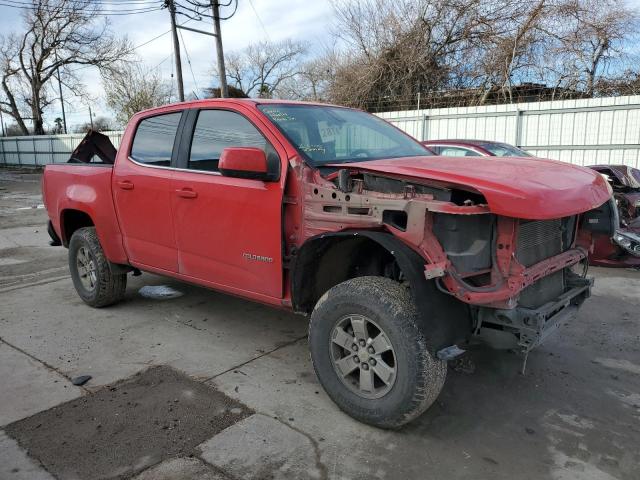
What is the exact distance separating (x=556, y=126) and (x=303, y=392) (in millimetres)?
11609

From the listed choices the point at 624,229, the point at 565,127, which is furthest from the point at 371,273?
the point at 565,127

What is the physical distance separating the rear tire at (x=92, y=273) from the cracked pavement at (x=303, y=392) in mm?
154

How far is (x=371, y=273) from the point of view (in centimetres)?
341

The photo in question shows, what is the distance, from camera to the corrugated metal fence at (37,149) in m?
30.5

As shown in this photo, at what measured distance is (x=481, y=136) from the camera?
45.6 ft

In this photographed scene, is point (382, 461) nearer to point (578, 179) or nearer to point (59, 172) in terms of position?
point (578, 179)

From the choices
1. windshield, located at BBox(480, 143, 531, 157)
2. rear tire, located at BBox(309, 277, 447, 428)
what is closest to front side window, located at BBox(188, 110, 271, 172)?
rear tire, located at BBox(309, 277, 447, 428)

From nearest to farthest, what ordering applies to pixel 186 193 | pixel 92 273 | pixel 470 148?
1. pixel 186 193
2. pixel 92 273
3. pixel 470 148

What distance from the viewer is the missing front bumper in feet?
9.09

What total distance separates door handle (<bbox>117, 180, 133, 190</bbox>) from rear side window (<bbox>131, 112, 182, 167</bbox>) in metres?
0.21

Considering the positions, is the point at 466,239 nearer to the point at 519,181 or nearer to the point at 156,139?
the point at 519,181

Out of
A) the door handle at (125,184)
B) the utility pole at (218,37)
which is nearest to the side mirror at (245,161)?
the door handle at (125,184)

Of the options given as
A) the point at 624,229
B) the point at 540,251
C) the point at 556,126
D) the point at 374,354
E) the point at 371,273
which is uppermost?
the point at 556,126

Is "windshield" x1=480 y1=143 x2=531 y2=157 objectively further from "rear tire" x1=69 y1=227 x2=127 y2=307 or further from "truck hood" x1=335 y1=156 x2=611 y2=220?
"rear tire" x1=69 y1=227 x2=127 y2=307
